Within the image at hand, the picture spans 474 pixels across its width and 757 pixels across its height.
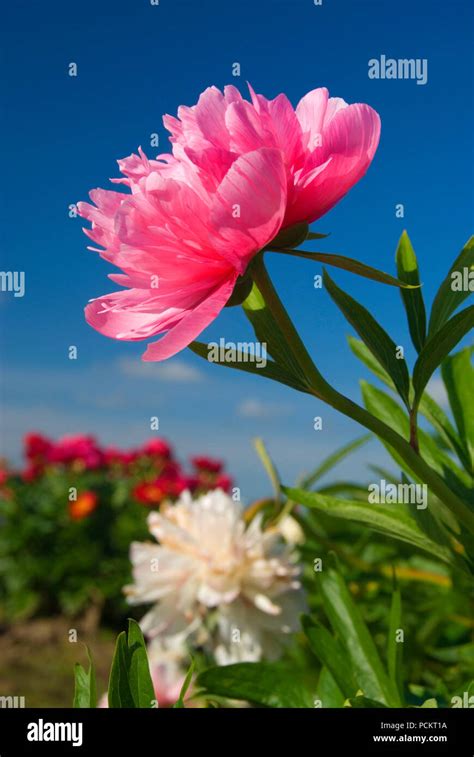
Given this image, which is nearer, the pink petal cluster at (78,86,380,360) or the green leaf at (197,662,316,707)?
the pink petal cluster at (78,86,380,360)

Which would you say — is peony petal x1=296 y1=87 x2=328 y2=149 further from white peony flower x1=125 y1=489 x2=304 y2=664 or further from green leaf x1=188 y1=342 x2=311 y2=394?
white peony flower x1=125 y1=489 x2=304 y2=664

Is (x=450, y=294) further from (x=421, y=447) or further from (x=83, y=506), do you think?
(x=83, y=506)

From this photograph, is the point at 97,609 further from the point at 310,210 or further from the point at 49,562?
the point at 310,210

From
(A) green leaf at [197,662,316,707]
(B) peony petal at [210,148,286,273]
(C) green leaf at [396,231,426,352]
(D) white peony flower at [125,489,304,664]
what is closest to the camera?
(B) peony petal at [210,148,286,273]

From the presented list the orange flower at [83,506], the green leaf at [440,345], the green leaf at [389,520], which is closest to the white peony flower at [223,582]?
the green leaf at [389,520]

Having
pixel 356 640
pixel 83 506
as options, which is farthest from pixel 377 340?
pixel 83 506

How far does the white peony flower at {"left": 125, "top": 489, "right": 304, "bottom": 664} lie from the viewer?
101cm

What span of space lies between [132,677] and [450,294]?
300 mm

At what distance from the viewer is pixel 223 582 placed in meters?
1.00

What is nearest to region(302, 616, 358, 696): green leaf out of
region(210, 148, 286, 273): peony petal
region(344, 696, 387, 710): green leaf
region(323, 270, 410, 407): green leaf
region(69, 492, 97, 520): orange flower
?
region(344, 696, 387, 710): green leaf

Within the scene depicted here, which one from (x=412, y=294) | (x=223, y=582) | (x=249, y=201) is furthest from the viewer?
(x=223, y=582)

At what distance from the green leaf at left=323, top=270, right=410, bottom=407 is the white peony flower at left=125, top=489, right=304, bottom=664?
1.79 feet

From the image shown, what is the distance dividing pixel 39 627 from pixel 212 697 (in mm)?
3612

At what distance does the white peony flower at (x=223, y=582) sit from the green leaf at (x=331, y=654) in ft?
1.20
